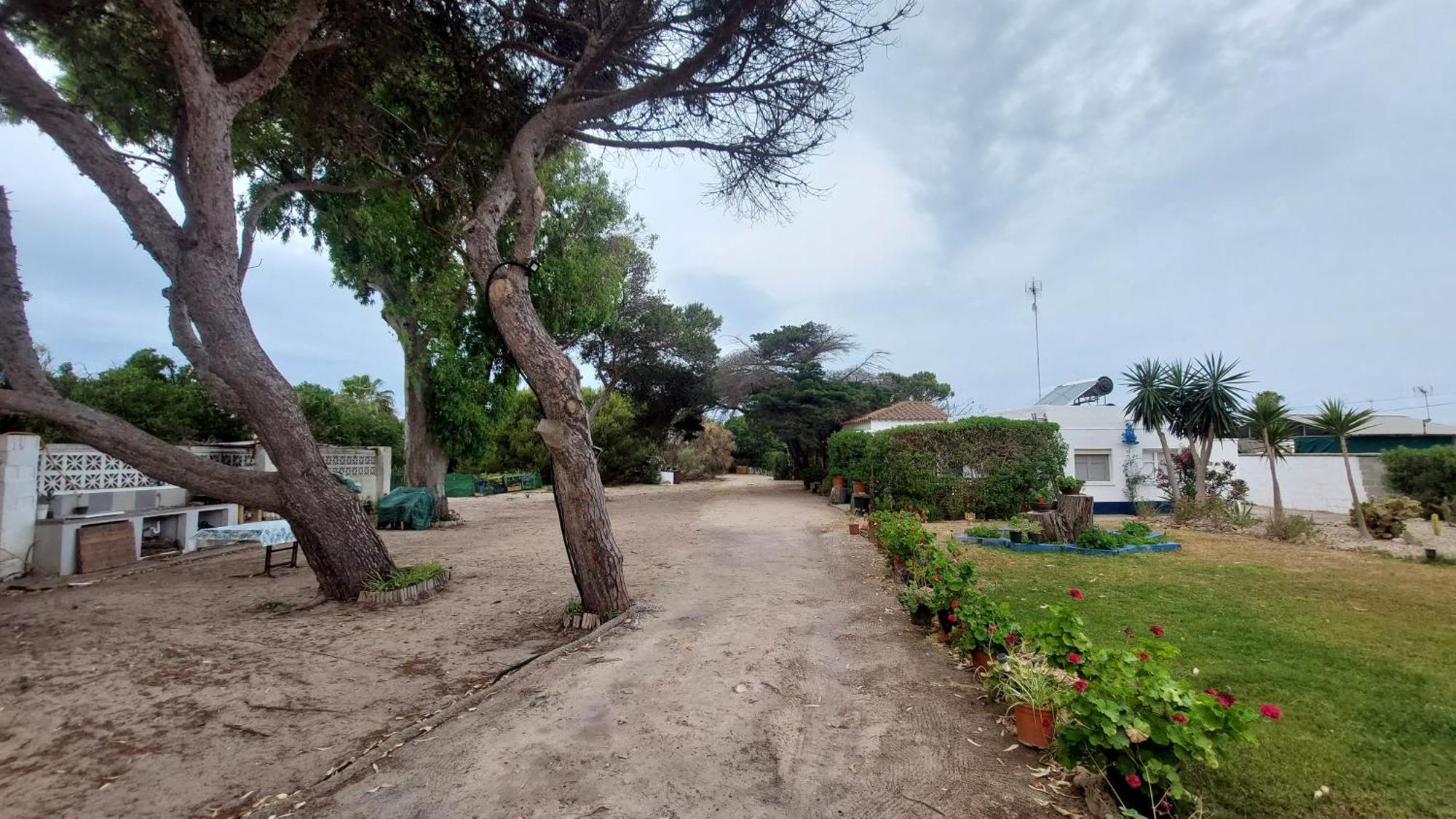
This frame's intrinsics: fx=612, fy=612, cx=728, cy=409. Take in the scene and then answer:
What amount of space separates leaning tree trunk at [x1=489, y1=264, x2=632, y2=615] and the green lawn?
3792 millimetres

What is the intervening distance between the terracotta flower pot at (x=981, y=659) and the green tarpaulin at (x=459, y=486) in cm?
2326

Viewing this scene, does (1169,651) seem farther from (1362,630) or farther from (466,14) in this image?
(466,14)

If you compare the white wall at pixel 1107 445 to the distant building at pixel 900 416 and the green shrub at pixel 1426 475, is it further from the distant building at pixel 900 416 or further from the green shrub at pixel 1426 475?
the distant building at pixel 900 416

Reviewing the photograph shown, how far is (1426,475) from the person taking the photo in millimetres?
12727

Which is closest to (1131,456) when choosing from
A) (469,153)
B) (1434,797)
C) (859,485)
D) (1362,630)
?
(859,485)

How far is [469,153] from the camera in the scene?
8.04m

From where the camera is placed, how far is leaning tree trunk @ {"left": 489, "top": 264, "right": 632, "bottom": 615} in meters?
5.24

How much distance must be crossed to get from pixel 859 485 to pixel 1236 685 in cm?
1272

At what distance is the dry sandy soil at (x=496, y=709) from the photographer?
102 inches

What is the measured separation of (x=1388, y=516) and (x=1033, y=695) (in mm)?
11993

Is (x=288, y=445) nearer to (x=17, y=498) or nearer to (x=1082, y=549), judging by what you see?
(x=17, y=498)

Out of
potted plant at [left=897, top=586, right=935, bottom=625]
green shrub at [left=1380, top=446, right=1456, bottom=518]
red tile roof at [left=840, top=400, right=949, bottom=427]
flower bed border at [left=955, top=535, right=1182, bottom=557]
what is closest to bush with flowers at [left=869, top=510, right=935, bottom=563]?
potted plant at [left=897, top=586, right=935, bottom=625]

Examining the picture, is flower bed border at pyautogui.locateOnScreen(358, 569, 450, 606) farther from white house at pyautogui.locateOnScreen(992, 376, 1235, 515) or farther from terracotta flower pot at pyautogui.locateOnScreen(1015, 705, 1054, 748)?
white house at pyautogui.locateOnScreen(992, 376, 1235, 515)

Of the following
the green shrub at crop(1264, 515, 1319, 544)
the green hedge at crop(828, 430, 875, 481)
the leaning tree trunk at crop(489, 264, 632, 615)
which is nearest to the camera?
the leaning tree trunk at crop(489, 264, 632, 615)
